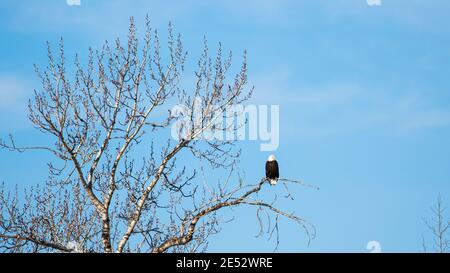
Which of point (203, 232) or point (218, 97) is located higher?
point (218, 97)

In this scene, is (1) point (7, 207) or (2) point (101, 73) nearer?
→ (2) point (101, 73)

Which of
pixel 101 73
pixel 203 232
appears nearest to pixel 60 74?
pixel 101 73

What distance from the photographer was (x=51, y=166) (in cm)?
1153

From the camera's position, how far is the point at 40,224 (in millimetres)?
17188

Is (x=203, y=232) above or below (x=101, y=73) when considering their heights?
below
